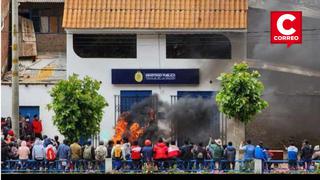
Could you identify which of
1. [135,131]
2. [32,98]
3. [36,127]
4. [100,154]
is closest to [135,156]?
[100,154]

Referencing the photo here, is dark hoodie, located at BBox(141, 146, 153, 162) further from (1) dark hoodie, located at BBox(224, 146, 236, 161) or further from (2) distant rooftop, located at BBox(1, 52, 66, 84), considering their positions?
(2) distant rooftop, located at BBox(1, 52, 66, 84)

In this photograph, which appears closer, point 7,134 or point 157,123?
point 7,134

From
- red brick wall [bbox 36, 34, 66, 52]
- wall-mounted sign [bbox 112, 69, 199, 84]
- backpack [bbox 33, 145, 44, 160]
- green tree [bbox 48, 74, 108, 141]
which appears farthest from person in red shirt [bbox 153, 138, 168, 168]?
red brick wall [bbox 36, 34, 66, 52]

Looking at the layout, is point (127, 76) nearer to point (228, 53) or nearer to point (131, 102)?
point (131, 102)

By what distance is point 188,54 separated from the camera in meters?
28.6

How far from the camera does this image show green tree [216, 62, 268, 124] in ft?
83.2

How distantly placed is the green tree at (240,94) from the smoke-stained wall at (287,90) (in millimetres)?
2903

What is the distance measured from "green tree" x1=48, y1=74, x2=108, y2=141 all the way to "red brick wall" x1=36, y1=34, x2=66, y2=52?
8.15m

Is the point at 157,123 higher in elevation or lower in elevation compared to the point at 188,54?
lower

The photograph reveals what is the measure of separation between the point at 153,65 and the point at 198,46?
1709mm

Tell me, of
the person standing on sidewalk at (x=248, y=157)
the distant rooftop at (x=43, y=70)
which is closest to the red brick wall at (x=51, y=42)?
the distant rooftop at (x=43, y=70)

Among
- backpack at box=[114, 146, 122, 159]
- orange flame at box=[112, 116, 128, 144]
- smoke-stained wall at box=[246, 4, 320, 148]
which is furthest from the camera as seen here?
smoke-stained wall at box=[246, 4, 320, 148]
